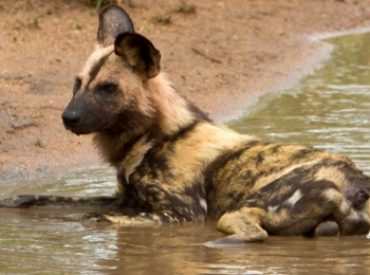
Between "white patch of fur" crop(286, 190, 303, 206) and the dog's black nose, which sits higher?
the dog's black nose

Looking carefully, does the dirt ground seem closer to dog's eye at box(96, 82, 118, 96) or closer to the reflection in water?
the reflection in water

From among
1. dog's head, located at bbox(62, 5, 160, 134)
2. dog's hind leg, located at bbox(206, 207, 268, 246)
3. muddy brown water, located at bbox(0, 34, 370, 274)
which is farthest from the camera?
dog's head, located at bbox(62, 5, 160, 134)

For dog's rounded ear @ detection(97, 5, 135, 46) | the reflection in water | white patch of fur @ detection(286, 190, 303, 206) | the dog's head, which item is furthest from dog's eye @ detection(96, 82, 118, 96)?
the reflection in water

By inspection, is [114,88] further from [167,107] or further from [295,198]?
[295,198]

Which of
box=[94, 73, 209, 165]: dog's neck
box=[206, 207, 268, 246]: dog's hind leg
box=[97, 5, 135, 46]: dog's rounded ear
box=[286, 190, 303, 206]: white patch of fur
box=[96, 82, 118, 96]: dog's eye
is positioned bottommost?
box=[206, 207, 268, 246]: dog's hind leg

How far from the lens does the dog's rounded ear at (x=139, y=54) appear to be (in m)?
6.99

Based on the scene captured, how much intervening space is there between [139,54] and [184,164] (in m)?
0.67

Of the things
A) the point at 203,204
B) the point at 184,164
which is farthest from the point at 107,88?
the point at 203,204

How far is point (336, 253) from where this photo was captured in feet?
20.0

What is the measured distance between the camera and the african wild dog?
6.44 m

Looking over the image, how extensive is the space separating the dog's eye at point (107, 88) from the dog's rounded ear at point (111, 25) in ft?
1.53

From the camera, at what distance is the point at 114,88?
280 inches

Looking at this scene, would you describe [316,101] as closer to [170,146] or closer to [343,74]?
[343,74]

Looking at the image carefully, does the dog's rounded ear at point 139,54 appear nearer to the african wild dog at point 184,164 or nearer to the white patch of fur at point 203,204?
the african wild dog at point 184,164
